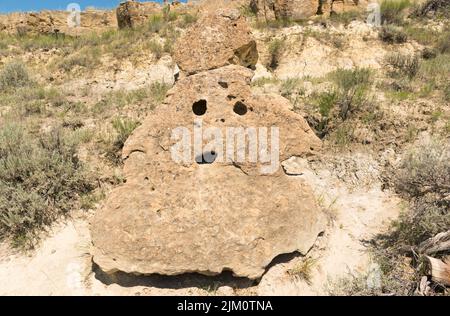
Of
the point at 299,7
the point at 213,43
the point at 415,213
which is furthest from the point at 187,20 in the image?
the point at 415,213

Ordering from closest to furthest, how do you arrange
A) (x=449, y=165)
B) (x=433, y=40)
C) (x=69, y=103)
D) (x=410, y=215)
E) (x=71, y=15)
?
(x=410, y=215), (x=449, y=165), (x=69, y=103), (x=433, y=40), (x=71, y=15)

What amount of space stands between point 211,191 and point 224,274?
0.83 meters

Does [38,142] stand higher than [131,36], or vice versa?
[131,36]

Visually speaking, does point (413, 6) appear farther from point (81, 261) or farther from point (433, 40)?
point (81, 261)

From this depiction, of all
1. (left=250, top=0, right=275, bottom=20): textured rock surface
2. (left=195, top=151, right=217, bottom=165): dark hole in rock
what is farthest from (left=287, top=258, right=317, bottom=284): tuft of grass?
(left=250, top=0, right=275, bottom=20): textured rock surface

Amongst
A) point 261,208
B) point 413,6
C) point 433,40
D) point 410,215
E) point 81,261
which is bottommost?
point 81,261

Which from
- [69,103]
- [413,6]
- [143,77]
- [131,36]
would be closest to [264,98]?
[69,103]

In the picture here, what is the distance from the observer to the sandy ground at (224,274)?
10.9 feet

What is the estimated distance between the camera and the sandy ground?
131 inches

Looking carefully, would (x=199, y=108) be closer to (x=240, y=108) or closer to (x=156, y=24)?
(x=240, y=108)

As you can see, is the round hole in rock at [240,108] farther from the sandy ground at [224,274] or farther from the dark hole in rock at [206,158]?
the sandy ground at [224,274]

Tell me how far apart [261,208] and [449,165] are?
229cm

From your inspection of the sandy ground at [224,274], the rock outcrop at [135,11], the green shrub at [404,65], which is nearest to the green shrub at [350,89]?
the green shrub at [404,65]

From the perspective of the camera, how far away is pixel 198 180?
138 inches
